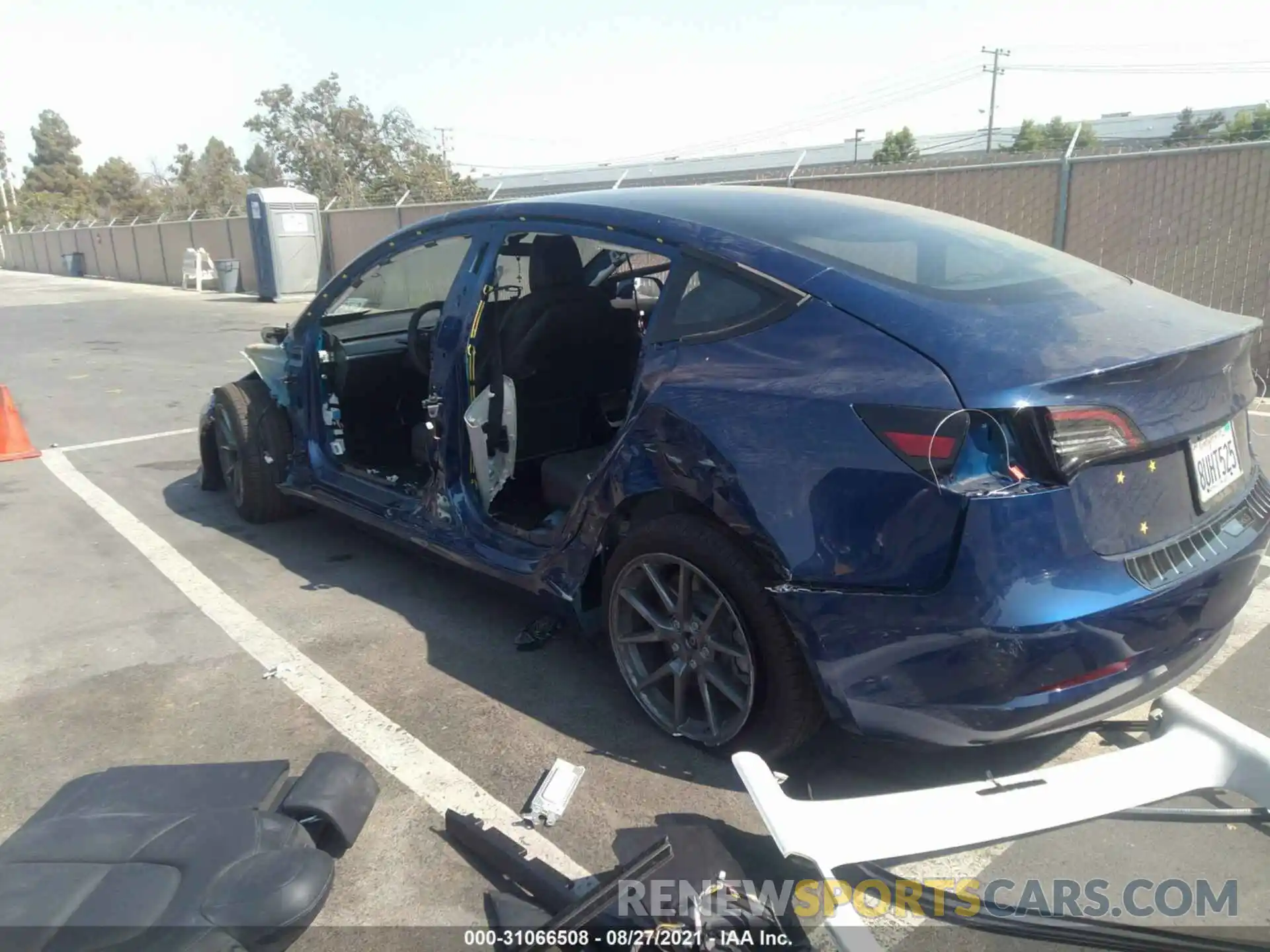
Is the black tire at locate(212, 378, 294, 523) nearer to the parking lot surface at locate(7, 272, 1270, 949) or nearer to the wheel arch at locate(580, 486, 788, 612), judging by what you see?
the parking lot surface at locate(7, 272, 1270, 949)

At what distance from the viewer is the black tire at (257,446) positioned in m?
5.12

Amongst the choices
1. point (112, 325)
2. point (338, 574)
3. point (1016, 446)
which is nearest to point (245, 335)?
point (112, 325)

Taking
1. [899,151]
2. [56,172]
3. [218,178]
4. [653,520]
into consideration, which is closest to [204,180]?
[218,178]

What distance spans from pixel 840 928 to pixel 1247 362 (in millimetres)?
2001

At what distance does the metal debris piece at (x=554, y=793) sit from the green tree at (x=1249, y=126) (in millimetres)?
A: 9958

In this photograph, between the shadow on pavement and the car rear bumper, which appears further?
the shadow on pavement

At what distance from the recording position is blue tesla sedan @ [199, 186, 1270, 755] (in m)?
2.28

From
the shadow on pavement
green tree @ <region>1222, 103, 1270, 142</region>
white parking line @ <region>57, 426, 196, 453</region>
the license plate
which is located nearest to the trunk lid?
the license plate

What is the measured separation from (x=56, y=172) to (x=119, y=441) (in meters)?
106

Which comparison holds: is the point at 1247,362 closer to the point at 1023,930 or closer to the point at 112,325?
the point at 1023,930

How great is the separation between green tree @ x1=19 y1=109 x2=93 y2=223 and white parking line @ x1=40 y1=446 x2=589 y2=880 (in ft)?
255

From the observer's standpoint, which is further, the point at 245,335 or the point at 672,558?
the point at 245,335

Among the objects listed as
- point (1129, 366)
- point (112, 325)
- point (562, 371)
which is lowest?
point (112, 325)

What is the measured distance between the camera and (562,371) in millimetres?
4191
